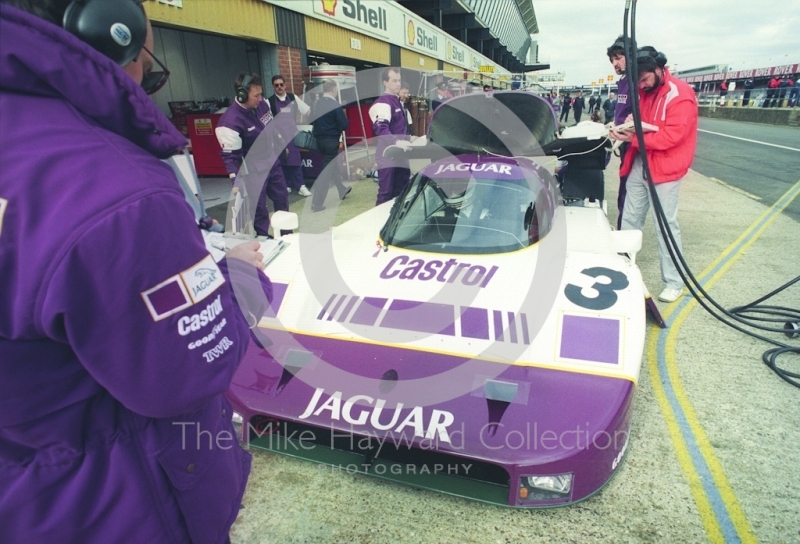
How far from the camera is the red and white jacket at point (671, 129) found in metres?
3.53

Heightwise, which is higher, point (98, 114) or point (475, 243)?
point (98, 114)

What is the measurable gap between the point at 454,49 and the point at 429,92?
10.2 m

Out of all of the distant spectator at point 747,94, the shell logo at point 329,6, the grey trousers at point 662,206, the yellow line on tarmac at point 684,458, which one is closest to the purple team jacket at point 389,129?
the grey trousers at point 662,206

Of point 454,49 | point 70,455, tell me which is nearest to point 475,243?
point 70,455

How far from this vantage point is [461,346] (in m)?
2.18

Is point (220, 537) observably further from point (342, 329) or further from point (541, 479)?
point (342, 329)

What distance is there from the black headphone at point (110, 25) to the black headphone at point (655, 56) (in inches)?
148

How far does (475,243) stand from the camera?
2.82 meters

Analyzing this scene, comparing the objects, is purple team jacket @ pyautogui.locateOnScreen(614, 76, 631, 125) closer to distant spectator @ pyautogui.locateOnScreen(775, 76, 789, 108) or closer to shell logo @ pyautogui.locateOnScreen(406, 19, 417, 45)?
shell logo @ pyautogui.locateOnScreen(406, 19, 417, 45)

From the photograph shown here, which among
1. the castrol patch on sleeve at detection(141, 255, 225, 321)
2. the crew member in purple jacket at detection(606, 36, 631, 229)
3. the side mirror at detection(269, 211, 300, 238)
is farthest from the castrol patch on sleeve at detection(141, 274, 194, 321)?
the crew member in purple jacket at detection(606, 36, 631, 229)

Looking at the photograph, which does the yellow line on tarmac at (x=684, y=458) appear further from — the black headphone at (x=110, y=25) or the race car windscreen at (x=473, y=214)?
the black headphone at (x=110, y=25)

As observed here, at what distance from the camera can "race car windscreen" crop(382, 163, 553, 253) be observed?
2.85 m

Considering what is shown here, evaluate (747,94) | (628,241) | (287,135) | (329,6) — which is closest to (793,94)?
(747,94)

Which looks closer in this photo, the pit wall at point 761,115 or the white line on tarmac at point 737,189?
the white line on tarmac at point 737,189
